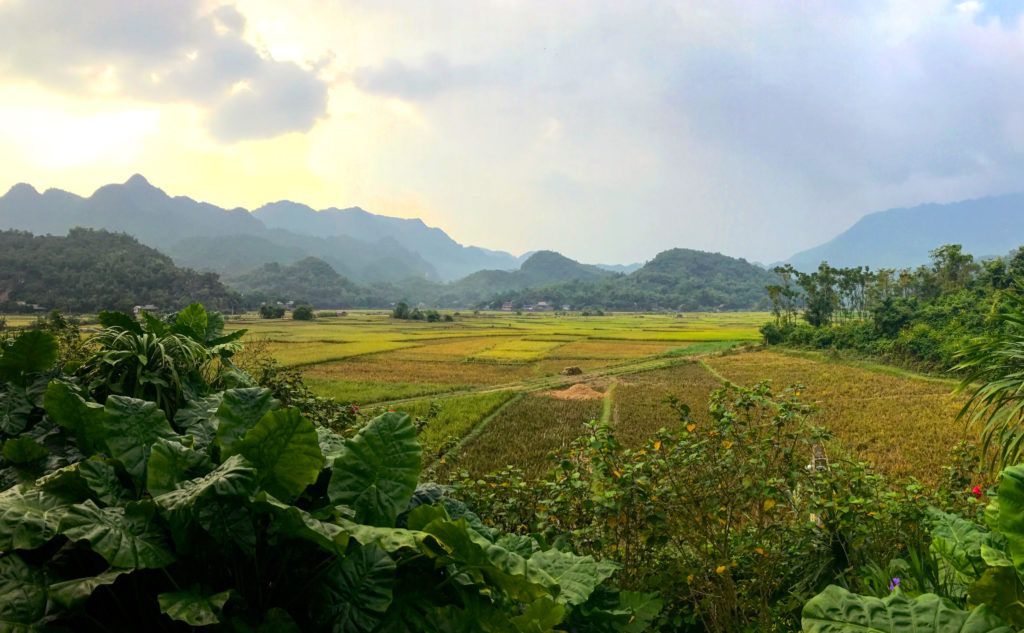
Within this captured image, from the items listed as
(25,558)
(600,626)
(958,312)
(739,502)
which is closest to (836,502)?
(739,502)

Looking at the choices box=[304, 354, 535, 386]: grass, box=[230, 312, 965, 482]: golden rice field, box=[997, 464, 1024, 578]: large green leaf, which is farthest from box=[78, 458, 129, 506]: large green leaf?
box=[304, 354, 535, 386]: grass

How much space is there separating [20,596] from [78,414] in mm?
705

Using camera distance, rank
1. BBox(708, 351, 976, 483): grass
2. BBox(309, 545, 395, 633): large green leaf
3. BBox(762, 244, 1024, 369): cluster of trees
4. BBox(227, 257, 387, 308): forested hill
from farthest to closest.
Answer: BBox(227, 257, 387, 308): forested hill, BBox(762, 244, 1024, 369): cluster of trees, BBox(708, 351, 976, 483): grass, BBox(309, 545, 395, 633): large green leaf

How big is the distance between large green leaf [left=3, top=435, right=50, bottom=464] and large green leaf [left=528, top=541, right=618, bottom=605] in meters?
1.57

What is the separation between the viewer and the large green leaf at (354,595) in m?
1.19

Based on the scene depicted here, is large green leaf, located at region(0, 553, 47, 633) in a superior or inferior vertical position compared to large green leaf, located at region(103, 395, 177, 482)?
inferior

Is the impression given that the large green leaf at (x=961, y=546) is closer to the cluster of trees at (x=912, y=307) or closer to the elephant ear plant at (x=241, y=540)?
the elephant ear plant at (x=241, y=540)

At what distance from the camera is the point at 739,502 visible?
12.0 feet

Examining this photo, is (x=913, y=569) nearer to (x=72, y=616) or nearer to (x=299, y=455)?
(x=299, y=455)

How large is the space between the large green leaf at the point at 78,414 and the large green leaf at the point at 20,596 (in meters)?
0.51

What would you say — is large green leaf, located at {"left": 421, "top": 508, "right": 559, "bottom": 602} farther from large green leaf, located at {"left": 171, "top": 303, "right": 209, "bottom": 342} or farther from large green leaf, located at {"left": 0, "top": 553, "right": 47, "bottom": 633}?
large green leaf, located at {"left": 171, "top": 303, "right": 209, "bottom": 342}

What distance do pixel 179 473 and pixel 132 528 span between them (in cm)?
19

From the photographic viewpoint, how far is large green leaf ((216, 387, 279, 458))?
1.45m

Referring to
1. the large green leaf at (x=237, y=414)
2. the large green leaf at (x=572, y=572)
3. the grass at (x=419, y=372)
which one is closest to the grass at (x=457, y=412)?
the grass at (x=419, y=372)
